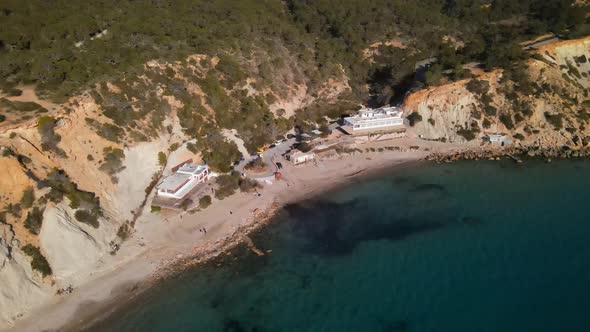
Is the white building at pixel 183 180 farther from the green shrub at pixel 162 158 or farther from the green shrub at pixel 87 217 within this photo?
the green shrub at pixel 87 217

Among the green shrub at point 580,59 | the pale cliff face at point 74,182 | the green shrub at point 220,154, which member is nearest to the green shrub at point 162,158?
the pale cliff face at point 74,182

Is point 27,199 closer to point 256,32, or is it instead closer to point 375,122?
point 375,122

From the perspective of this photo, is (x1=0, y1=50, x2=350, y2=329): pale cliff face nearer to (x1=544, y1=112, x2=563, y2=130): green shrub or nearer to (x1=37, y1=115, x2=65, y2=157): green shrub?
(x1=37, y1=115, x2=65, y2=157): green shrub

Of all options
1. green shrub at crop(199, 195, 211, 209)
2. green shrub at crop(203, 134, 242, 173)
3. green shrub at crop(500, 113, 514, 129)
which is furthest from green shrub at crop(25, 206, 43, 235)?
green shrub at crop(500, 113, 514, 129)

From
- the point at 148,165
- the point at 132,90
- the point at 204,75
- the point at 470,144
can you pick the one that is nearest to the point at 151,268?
the point at 148,165

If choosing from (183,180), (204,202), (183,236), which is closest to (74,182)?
(183,180)

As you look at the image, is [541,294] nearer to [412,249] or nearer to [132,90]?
[412,249]
